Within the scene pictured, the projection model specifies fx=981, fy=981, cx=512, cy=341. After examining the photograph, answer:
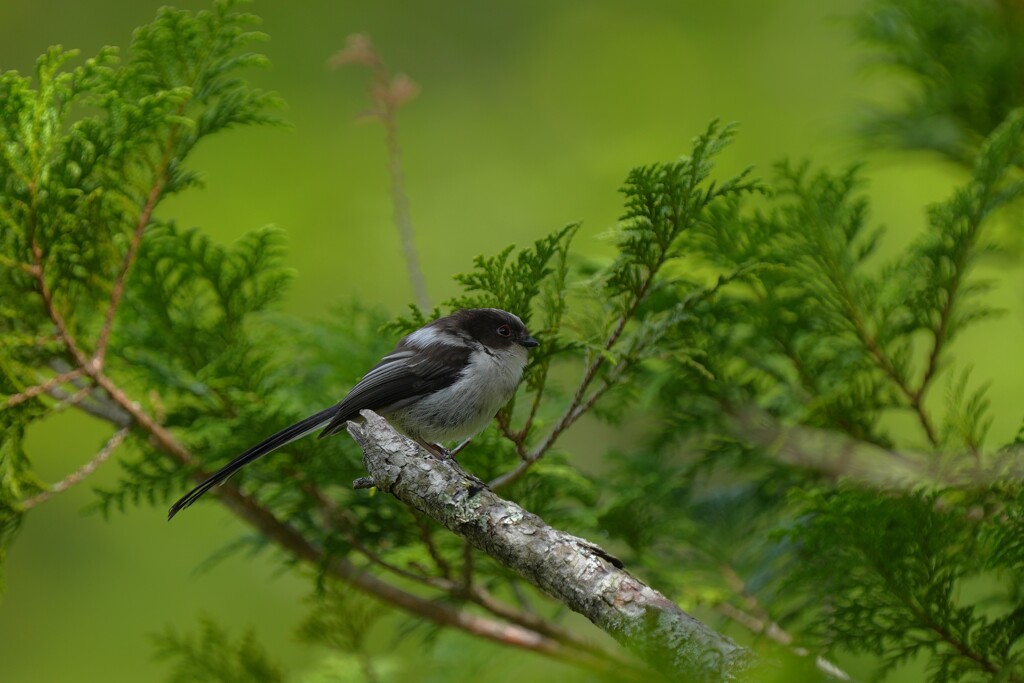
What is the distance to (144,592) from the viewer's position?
6484mm

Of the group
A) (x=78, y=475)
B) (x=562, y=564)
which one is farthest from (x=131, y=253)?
(x=562, y=564)

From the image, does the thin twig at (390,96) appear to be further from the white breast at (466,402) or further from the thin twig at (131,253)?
the thin twig at (131,253)

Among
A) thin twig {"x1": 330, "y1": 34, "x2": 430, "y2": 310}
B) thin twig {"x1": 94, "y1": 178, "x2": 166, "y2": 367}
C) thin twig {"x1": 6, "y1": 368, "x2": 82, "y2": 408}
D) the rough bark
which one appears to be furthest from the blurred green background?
the rough bark

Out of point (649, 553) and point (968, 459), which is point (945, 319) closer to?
point (968, 459)

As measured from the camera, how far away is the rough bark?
147 centimetres

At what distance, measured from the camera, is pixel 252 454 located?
2.62 metres

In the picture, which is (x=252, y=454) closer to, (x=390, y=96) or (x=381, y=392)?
(x=381, y=392)

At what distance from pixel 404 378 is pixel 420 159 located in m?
5.36

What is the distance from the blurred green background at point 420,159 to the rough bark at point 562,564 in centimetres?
353

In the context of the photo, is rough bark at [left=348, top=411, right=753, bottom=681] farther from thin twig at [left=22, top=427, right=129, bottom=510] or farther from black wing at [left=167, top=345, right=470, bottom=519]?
thin twig at [left=22, top=427, right=129, bottom=510]

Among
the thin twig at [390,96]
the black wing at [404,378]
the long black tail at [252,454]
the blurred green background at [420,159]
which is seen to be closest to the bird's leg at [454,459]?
the black wing at [404,378]

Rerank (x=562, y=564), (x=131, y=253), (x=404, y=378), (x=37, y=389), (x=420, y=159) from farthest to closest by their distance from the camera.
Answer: (x=420, y=159) < (x=404, y=378) < (x=131, y=253) < (x=37, y=389) < (x=562, y=564)

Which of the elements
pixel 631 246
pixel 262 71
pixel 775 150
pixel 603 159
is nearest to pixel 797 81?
pixel 775 150

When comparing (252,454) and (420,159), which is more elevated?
(420,159)
